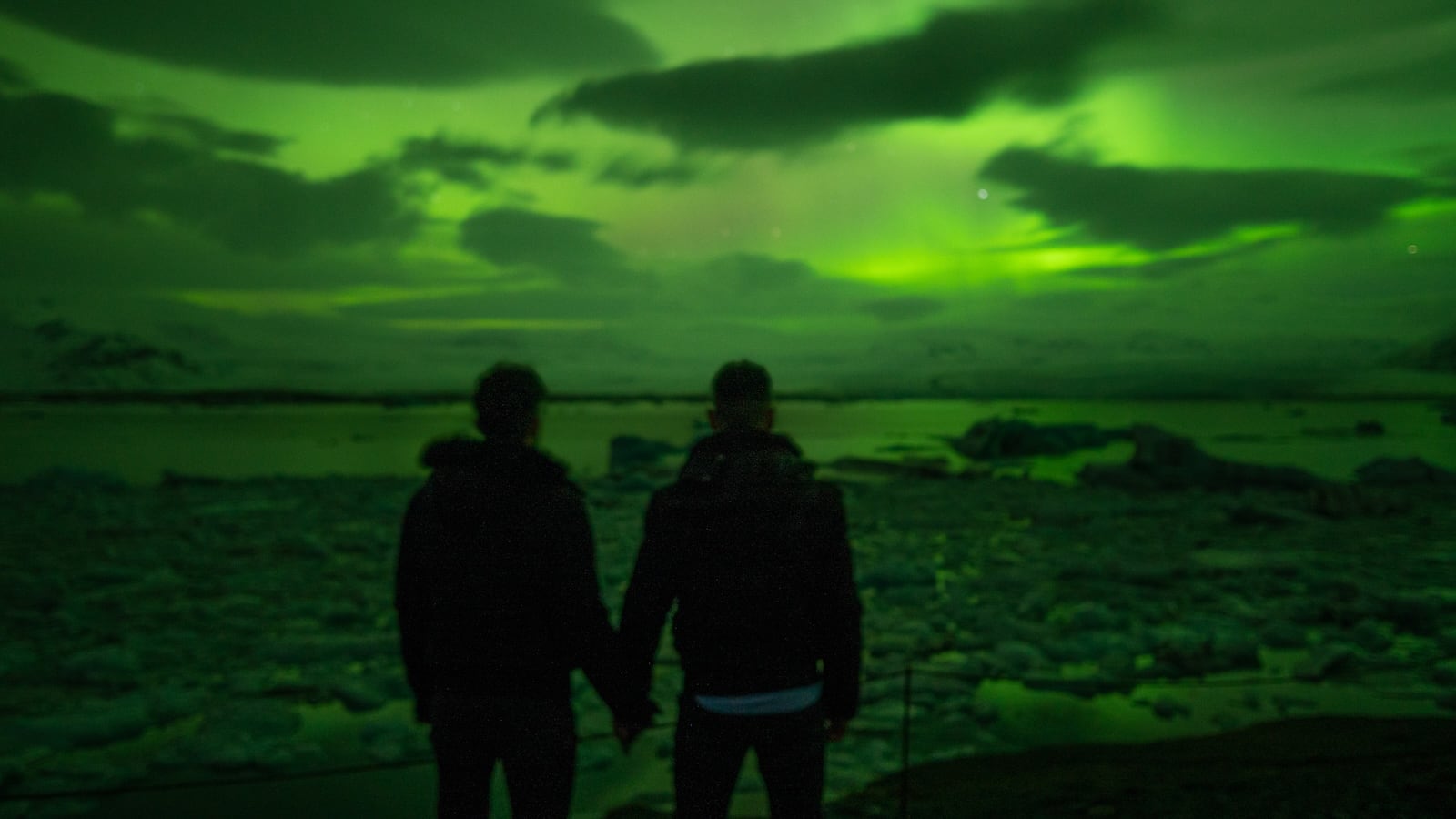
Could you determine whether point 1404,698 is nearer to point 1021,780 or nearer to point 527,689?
point 1021,780

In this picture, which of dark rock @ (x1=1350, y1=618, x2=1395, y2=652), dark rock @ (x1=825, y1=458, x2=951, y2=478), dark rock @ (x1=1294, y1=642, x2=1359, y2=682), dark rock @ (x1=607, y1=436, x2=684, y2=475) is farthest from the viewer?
dark rock @ (x1=607, y1=436, x2=684, y2=475)

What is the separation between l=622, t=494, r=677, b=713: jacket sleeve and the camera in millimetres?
1993

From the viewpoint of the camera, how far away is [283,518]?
47.9 ft

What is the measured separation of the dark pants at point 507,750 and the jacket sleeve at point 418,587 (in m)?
0.10

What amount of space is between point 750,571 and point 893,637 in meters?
5.59

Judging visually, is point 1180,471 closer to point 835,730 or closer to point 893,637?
point 893,637

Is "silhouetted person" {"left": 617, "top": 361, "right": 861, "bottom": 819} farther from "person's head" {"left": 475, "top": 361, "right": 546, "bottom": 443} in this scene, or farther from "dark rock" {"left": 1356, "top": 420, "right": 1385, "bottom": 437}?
"dark rock" {"left": 1356, "top": 420, "right": 1385, "bottom": 437}

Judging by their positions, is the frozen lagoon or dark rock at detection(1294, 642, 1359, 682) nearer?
the frozen lagoon

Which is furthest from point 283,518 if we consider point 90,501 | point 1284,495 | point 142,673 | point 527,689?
point 1284,495

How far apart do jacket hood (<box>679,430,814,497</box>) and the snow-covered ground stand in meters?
1.97

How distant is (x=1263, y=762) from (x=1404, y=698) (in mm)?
2149

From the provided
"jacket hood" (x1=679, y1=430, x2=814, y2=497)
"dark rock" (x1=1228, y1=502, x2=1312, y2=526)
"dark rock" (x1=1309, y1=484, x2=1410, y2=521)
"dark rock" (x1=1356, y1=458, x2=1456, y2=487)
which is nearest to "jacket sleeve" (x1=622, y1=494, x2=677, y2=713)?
"jacket hood" (x1=679, y1=430, x2=814, y2=497)

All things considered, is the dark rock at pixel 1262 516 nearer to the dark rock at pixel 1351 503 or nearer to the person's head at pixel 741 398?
the dark rock at pixel 1351 503

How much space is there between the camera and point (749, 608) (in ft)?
6.33
